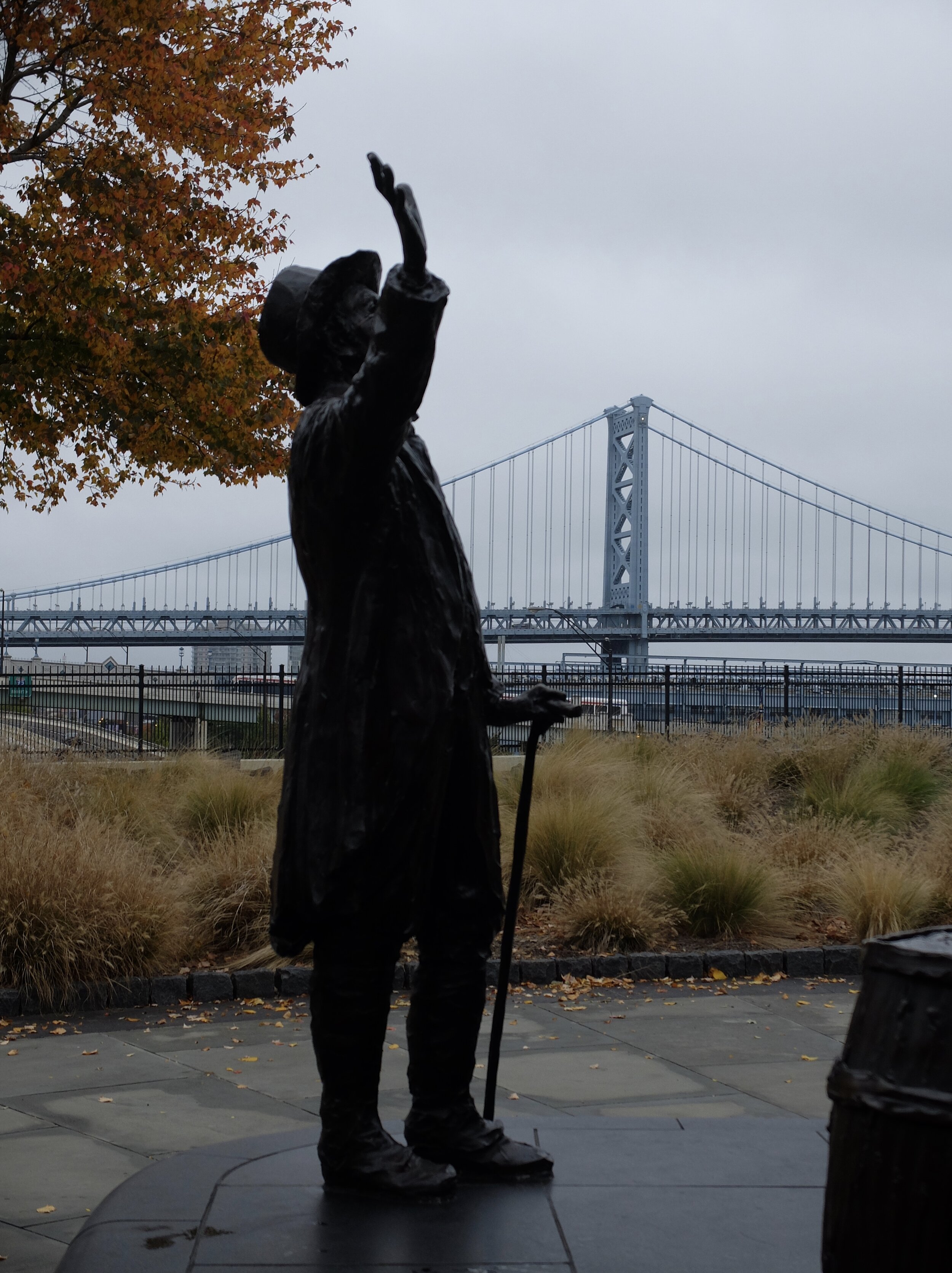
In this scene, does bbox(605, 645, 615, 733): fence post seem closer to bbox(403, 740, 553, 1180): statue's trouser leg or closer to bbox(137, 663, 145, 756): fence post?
bbox(137, 663, 145, 756): fence post

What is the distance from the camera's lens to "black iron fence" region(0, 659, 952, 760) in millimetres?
14656

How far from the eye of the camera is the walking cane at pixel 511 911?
2.64m

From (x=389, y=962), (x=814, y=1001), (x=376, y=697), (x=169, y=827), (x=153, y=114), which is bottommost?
(x=814, y=1001)

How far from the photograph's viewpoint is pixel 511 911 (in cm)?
257

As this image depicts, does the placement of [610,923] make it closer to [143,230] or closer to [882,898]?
[882,898]

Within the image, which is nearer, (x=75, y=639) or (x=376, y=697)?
(x=376, y=697)

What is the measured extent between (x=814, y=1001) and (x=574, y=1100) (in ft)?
6.67

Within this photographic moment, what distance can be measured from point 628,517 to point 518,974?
4482cm

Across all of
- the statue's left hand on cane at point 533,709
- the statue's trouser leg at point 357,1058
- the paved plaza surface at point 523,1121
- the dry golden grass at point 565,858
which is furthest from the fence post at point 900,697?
the statue's trouser leg at point 357,1058

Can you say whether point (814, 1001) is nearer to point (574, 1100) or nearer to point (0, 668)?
point (574, 1100)

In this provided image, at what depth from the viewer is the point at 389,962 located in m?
2.53

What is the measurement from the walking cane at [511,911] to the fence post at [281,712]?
10.3 m

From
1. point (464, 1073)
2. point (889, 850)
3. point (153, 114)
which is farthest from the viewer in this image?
point (153, 114)

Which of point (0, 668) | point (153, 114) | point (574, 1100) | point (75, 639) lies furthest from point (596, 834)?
point (75, 639)
